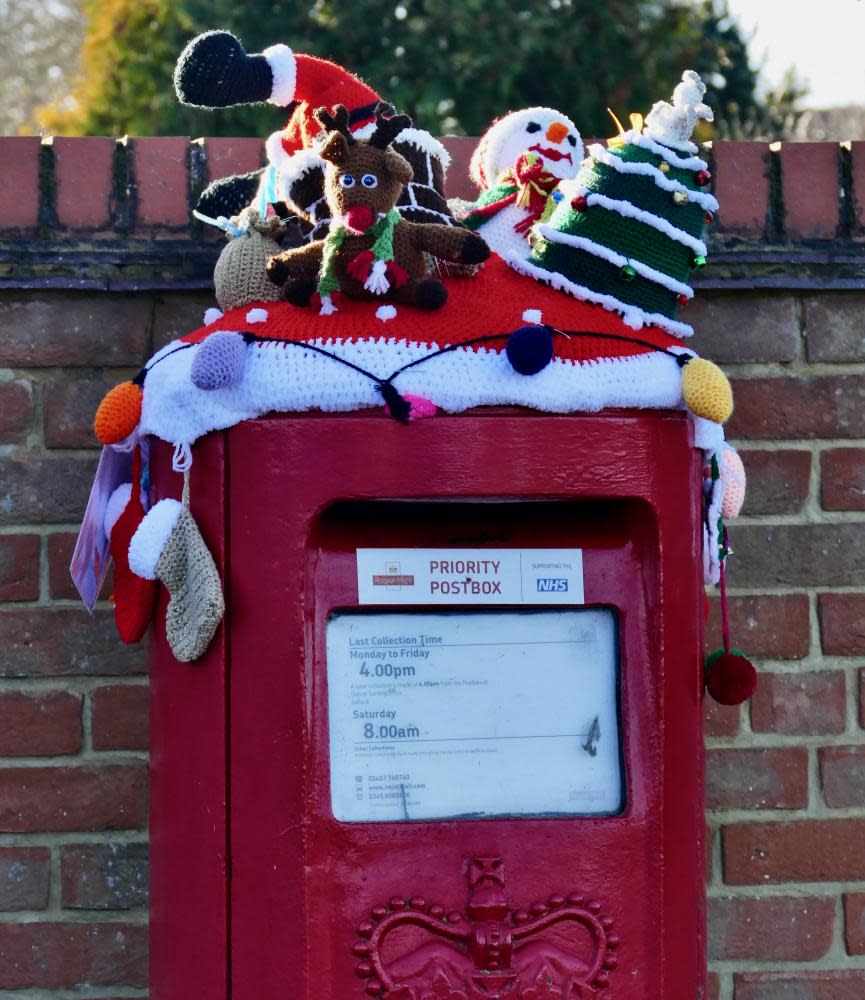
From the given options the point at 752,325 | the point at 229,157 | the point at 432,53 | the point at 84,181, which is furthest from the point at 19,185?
the point at 432,53

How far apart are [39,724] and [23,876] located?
219 millimetres

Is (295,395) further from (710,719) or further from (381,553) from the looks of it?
(710,719)

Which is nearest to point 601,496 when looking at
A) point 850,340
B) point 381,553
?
point 381,553

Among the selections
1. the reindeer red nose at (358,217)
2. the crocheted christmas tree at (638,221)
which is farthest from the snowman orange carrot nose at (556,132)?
the reindeer red nose at (358,217)

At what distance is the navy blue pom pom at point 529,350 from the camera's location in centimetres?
158

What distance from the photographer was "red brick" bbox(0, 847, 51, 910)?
2125 mm

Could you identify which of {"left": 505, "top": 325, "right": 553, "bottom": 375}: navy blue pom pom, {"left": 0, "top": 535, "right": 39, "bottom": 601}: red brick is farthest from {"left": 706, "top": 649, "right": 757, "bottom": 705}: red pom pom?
{"left": 0, "top": 535, "right": 39, "bottom": 601}: red brick

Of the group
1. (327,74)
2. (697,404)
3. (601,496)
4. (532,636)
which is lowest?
(532,636)

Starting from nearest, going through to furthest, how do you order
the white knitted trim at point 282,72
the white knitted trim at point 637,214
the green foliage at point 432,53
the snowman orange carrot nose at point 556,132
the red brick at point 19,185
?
1. the white knitted trim at point 637,214
2. the white knitted trim at point 282,72
3. the snowman orange carrot nose at point 556,132
4. the red brick at point 19,185
5. the green foliage at point 432,53

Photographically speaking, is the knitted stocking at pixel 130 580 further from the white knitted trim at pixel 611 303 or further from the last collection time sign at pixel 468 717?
the white knitted trim at pixel 611 303

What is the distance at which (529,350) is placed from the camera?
1577 millimetres

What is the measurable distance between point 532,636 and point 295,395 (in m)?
0.37

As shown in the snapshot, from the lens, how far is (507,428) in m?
1.60

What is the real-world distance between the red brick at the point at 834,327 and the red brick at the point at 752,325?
0.03 meters
